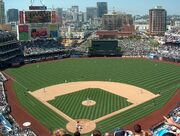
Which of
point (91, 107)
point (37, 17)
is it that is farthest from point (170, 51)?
point (91, 107)

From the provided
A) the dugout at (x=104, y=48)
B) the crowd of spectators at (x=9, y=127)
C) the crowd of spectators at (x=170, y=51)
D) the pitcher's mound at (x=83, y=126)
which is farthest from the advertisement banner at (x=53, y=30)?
the pitcher's mound at (x=83, y=126)

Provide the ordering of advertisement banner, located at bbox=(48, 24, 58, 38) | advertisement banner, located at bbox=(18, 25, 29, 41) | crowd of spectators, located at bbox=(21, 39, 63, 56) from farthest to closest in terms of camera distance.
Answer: advertisement banner, located at bbox=(48, 24, 58, 38)
crowd of spectators, located at bbox=(21, 39, 63, 56)
advertisement banner, located at bbox=(18, 25, 29, 41)

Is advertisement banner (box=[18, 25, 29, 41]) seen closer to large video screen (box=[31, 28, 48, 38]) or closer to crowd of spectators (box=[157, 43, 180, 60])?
large video screen (box=[31, 28, 48, 38])

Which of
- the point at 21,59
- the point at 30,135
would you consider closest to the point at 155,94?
the point at 30,135

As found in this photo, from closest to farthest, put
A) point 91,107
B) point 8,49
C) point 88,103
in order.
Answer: point 91,107 → point 88,103 → point 8,49

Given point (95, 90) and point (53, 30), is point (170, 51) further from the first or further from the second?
point (95, 90)

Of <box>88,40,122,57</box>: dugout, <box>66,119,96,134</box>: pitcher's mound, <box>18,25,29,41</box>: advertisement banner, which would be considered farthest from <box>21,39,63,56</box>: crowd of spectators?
<box>66,119,96,134</box>: pitcher's mound
